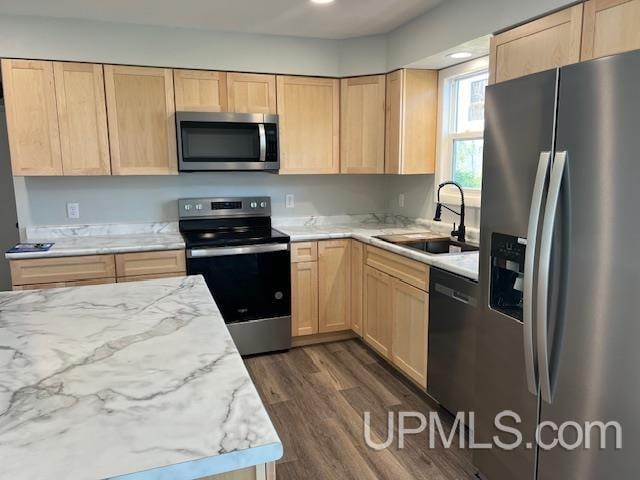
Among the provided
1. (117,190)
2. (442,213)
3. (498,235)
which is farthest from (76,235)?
(498,235)

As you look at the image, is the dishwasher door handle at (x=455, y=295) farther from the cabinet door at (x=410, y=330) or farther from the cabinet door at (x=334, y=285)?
the cabinet door at (x=334, y=285)

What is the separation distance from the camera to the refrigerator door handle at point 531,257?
1480 mm

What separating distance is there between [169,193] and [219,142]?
0.63 meters

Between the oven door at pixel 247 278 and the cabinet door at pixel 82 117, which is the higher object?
the cabinet door at pixel 82 117

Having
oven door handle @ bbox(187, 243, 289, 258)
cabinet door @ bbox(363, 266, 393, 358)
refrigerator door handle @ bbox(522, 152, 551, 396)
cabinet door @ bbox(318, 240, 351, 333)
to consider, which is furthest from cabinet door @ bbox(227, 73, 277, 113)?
refrigerator door handle @ bbox(522, 152, 551, 396)

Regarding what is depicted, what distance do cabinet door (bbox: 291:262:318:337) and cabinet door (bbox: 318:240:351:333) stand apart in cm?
4

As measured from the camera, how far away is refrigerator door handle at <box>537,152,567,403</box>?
1418 millimetres

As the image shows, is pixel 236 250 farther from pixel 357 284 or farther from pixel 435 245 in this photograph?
pixel 435 245

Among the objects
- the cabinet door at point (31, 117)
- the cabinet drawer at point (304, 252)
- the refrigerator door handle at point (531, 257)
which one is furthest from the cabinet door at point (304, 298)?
the refrigerator door handle at point (531, 257)

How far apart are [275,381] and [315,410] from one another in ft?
1.50

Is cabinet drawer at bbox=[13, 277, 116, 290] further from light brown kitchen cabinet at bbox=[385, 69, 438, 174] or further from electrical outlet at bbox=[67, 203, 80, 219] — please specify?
light brown kitchen cabinet at bbox=[385, 69, 438, 174]

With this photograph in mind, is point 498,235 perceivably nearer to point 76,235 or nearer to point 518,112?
point 518,112

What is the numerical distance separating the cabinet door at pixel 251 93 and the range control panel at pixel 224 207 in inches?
28.6

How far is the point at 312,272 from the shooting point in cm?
346
